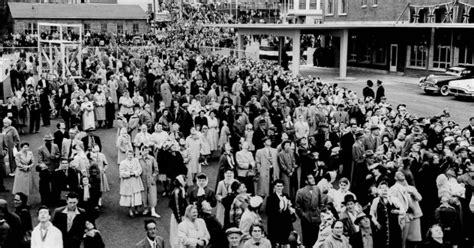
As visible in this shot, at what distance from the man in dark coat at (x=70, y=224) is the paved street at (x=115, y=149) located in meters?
1.83

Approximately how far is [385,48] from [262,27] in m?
9.78

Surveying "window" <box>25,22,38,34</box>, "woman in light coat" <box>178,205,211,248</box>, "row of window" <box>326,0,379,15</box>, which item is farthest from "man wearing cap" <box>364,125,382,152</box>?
"window" <box>25,22,38,34</box>

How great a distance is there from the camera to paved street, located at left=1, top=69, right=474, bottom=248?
40.2 feet

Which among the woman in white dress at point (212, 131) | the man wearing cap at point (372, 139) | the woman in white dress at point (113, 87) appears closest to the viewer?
the man wearing cap at point (372, 139)

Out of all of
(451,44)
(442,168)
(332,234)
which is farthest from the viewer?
(451,44)

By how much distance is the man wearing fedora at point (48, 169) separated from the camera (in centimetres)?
1365

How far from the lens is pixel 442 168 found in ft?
39.4

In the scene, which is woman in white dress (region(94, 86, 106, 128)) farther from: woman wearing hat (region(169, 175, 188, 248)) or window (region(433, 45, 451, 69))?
window (region(433, 45, 451, 69))

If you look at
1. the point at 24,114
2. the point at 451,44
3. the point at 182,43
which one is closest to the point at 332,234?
the point at 24,114

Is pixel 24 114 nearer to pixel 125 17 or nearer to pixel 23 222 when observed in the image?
pixel 23 222

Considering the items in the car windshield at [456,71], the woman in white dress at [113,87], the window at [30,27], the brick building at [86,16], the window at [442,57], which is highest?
the brick building at [86,16]

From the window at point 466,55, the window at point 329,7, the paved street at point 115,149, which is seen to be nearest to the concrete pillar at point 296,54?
the paved street at point 115,149

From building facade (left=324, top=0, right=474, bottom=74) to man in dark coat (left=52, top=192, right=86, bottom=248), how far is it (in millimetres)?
29379

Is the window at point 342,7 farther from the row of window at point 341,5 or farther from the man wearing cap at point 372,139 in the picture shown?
the man wearing cap at point 372,139
